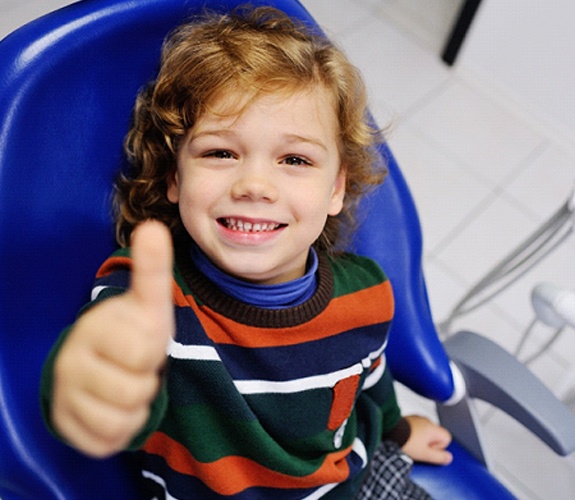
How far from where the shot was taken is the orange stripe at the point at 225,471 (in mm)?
724

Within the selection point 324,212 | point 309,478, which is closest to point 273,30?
point 324,212

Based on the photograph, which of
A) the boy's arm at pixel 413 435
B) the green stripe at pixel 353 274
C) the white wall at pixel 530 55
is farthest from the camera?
the white wall at pixel 530 55

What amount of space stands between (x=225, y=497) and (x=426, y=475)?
36cm

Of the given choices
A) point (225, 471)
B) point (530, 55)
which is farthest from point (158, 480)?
A: point (530, 55)

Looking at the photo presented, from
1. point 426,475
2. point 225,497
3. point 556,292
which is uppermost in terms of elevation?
point 556,292

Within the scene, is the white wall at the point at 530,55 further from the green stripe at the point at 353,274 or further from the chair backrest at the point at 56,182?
the chair backrest at the point at 56,182

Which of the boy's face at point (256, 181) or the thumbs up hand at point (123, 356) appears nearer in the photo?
the thumbs up hand at point (123, 356)

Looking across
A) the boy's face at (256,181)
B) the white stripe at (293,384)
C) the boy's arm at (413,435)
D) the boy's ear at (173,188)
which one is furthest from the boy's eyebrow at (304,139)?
the boy's arm at (413,435)

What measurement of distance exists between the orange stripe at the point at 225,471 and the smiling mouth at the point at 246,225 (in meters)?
0.23

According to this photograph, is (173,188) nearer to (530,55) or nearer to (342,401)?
(342,401)

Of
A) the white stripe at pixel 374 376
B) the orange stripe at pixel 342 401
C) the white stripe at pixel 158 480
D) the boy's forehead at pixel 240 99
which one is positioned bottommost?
the white stripe at pixel 158 480

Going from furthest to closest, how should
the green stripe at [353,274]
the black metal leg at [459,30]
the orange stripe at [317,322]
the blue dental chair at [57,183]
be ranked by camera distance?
the black metal leg at [459,30], the green stripe at [353,274], the orange stripe at [317,322], the blue dental chair at [57,183]

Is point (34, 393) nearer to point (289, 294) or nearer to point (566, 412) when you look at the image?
point (289, 294)

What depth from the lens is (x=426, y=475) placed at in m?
0.97
